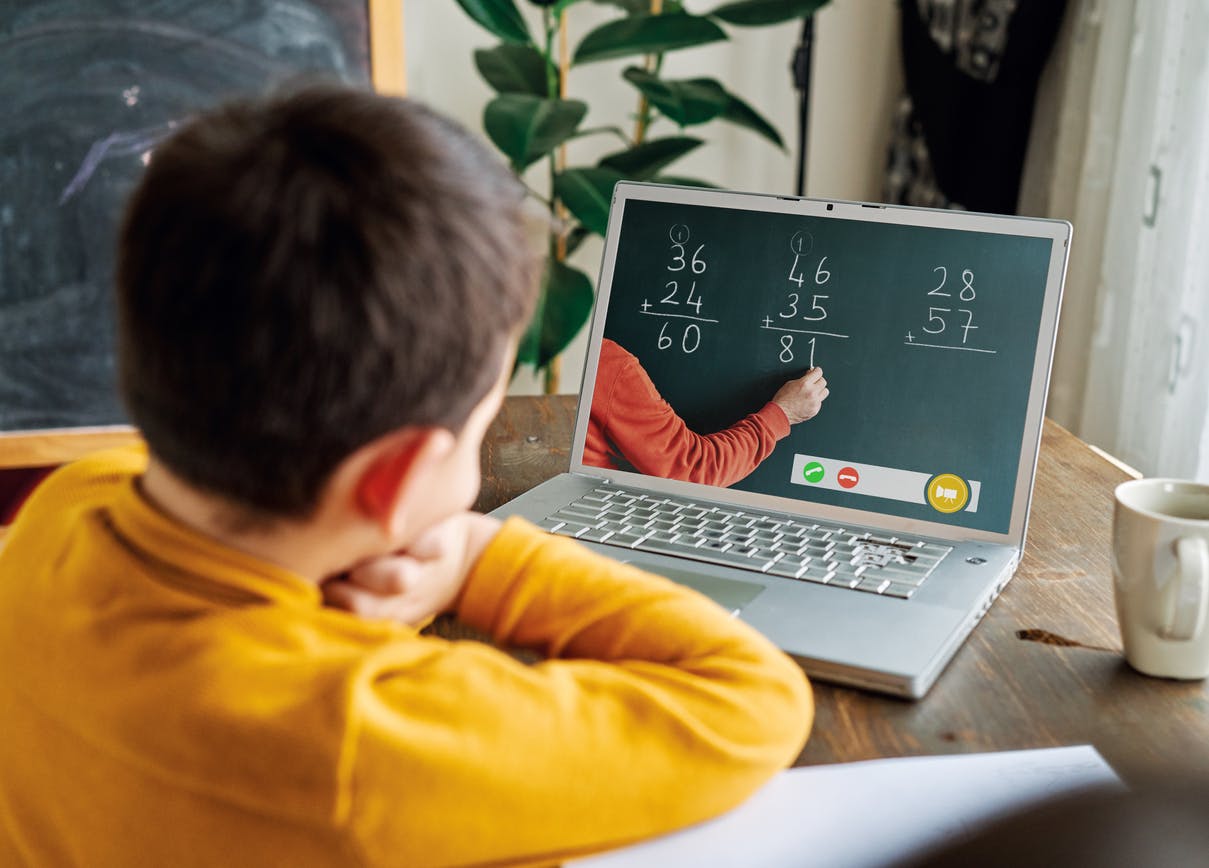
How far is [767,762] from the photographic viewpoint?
22.0 inches

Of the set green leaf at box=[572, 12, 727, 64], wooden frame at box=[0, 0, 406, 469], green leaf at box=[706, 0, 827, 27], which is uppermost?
green leaf at box=[706, 0, 827, 27]

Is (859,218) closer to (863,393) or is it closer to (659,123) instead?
(863,393)

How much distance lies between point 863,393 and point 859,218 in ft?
0.51

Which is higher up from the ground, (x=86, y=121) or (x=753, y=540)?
(x=86, y=121)

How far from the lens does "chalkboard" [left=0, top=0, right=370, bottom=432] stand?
154cm

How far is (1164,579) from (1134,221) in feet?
4.83

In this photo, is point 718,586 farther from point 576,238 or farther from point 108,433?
point 576,238

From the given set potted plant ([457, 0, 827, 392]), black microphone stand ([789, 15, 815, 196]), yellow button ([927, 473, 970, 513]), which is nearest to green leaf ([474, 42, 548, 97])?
potted plant ([457, 0, 827, 392])

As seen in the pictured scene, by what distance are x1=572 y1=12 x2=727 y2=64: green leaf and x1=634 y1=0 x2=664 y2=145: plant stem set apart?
0.15m

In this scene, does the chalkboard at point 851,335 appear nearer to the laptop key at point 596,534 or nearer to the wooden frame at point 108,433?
the laptop key at point 596,534

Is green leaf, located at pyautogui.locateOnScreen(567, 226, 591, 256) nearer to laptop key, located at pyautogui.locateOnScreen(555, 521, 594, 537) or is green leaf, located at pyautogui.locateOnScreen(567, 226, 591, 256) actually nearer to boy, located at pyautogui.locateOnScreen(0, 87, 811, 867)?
laptop key, located at pyautogui.locateOnScreen(555, 521, 594, 537)

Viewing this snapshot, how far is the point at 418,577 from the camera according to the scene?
597 mm

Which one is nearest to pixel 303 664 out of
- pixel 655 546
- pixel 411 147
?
pixel 411 147

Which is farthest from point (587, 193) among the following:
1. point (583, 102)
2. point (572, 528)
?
point (572, 528)
